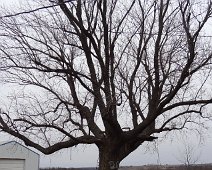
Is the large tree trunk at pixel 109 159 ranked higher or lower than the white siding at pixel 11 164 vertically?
lower

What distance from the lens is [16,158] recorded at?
1039 inches

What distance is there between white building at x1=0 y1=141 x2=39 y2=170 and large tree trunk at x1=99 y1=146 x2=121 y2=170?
1267cm

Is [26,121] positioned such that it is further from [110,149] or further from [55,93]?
[110,149]

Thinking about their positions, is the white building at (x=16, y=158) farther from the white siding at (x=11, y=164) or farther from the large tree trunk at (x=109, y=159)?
the large tree trunk at (x=109, y=159)

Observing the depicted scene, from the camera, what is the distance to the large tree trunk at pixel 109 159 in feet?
38.9

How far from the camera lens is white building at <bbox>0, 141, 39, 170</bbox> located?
2520cm

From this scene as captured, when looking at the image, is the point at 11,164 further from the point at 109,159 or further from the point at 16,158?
the point at 109,159

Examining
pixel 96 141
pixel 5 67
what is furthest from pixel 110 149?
pixel 5 67

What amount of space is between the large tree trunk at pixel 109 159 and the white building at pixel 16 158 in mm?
12674

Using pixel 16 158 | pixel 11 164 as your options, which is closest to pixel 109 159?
pixel 11 164

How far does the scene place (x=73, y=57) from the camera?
1415 centimetres

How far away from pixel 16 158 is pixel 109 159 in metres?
15.9

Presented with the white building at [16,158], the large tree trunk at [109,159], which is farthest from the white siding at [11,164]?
the large tree trunk at [109,159]

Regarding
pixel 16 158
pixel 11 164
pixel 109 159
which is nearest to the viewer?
pixel 109 159
